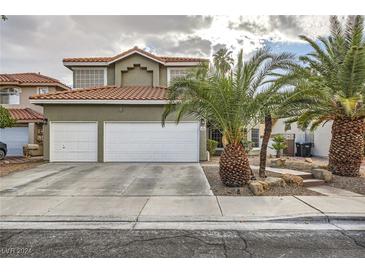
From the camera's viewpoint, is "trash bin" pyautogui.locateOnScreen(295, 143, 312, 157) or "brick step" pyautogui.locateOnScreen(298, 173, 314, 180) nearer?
"brick step" pyautogui.locateOnScreen(298, 173, 314, 180)

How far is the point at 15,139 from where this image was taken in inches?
765

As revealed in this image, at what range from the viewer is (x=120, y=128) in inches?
565

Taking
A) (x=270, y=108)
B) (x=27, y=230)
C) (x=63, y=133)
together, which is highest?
(x=270, y=108)

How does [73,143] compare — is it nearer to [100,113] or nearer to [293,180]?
[100,113]

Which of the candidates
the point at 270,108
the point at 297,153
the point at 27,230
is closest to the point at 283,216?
the point at 270,108

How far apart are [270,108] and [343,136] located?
12.9ft

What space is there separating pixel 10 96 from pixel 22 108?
5.69 ft

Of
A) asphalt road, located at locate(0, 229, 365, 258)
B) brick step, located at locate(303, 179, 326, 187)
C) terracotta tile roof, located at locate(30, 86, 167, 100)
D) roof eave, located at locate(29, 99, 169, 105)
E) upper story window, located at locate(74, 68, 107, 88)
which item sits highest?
upper story window, located at locate(74, 68, 107, 88)

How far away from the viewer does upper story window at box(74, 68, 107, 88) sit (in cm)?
1831

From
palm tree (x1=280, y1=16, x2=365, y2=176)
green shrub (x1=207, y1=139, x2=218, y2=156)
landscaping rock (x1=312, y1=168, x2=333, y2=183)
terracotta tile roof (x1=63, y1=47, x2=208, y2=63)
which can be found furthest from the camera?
terracotta tile roof (x1=63, y1=47, x2=208, y2=63)

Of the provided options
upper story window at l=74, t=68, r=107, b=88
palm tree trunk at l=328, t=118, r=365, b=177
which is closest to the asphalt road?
palm tree trunk at l=328, t=118, r=365, b=177

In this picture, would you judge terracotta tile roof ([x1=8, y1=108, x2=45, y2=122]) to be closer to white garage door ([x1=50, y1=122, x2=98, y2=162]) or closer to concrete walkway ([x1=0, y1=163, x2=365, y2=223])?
white garage door ([x1=50, y1=122, x2=98, y2=162])

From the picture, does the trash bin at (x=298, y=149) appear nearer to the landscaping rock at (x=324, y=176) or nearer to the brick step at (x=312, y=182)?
the landscaping rock at (x=324, y=176)
